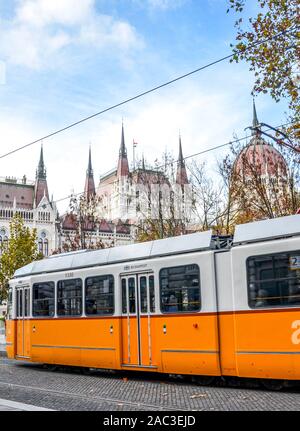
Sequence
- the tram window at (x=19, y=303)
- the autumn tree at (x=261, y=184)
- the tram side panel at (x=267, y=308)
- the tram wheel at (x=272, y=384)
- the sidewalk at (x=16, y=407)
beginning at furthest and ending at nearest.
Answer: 1. the autumn tree at (x=261, y=184)
2. the tram window at (x=19, y=303)
3. the tram wheel at (x=272, y=384)
4. the tram side panel at (x=267, y=308)
5. the sidewalk at (x=16, y=407)

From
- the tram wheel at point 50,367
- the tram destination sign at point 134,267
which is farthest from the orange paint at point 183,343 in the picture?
the tram destination sign at point 134,267

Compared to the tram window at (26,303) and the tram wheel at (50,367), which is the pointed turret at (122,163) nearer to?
the tram window at (26,303)

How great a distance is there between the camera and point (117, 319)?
43.4 ft

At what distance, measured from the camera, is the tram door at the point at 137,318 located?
41.3 ft

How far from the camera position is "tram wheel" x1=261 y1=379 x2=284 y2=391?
10617 millimetres

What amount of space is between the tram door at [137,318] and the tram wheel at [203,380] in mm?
1069

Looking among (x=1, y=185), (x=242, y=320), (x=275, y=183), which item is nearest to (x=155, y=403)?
(x=242, y=320)

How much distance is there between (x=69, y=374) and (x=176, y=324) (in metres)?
4.50

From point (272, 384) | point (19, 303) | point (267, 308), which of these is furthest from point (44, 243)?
point (267, 308)

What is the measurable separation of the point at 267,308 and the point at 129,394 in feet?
10.4

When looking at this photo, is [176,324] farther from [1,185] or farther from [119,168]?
[119,168]

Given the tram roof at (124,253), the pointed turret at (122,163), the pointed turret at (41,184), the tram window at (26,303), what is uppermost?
the pointed turret at (122,163)

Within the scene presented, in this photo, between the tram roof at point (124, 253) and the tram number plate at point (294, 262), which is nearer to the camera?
the tram number plate at point (294, 262)

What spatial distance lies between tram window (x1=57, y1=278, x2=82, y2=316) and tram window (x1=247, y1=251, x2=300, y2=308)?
5.29 meters
